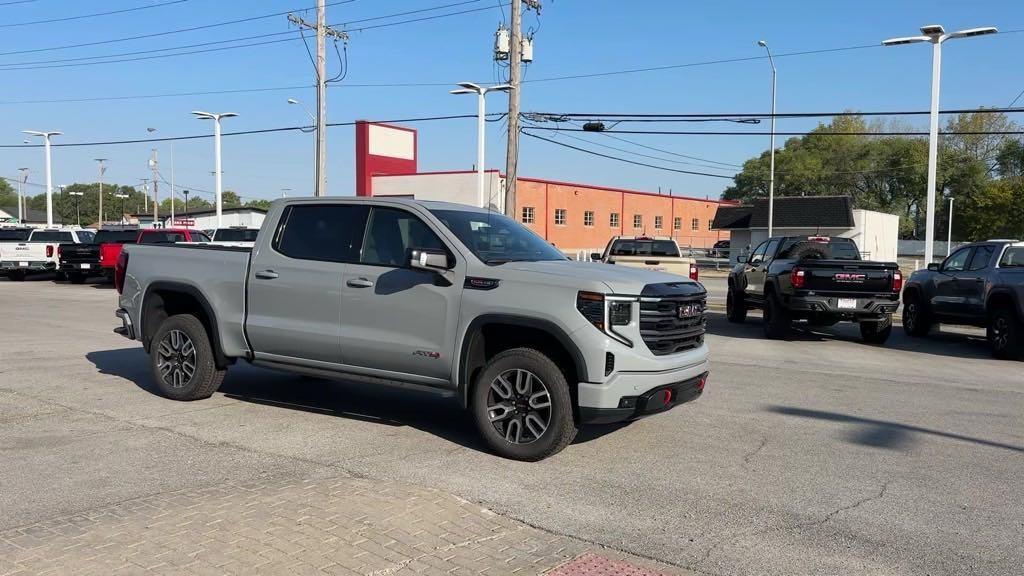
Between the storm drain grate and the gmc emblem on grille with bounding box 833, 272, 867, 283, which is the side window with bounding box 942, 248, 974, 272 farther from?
the storm drain grate

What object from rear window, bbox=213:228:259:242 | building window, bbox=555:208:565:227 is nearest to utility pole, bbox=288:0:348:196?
rear window, bbox=213:228:259:242

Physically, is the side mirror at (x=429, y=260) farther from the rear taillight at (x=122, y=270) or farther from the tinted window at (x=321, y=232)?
the rear taillight at (x=122, y=270)

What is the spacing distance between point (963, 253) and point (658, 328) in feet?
35.1

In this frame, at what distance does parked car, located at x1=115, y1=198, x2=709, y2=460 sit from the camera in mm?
5879

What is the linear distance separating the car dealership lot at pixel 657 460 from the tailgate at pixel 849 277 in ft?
11.8

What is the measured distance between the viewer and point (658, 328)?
6.05m

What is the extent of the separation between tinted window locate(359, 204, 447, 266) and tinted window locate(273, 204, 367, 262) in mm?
115

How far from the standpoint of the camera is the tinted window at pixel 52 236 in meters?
30.0

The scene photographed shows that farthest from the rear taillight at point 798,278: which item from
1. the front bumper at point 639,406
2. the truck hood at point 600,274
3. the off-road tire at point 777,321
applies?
the front bumper at point 639,406

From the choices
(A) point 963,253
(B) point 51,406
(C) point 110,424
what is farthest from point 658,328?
(A) point 963,253

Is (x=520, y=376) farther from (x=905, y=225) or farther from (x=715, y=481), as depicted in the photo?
(x=905, y=225)

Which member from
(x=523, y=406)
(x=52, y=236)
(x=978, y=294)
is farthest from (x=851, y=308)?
(x=52, y=236)

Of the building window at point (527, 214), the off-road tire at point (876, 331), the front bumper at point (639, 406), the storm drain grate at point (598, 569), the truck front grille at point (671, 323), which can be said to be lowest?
the storm drain grate at point (598, 569)

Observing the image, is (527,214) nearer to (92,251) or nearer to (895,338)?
(92,251)
